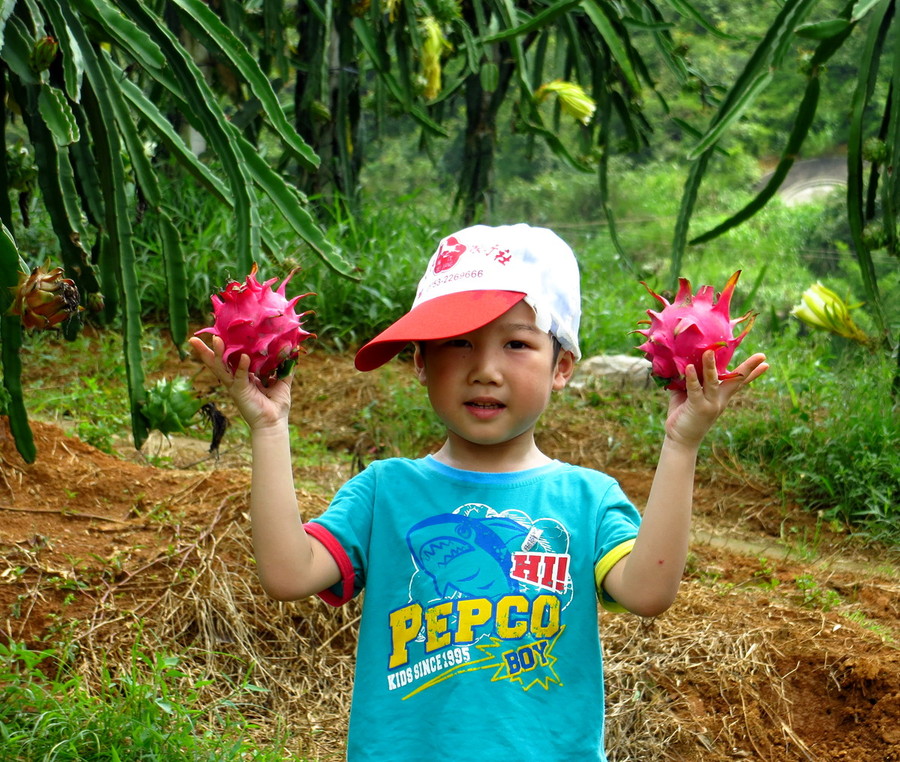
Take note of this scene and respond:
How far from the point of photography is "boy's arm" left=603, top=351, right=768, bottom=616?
135cm

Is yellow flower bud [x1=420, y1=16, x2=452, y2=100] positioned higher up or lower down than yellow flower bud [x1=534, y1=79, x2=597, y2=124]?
higher up

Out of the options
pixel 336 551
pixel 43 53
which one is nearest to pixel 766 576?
pixel 336 551

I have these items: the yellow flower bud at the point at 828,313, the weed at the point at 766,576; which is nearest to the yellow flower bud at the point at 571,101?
the yellow flower bud at the point at 828,313

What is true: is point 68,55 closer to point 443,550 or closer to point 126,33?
point 126,33

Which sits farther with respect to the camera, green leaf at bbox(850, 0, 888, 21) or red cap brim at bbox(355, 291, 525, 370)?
green leaf at bbox(850, 0, 888, 21)

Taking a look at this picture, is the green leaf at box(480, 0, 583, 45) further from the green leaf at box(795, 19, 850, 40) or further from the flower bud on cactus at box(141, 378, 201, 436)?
the flower bud on cactus at box(141, 378, 201, 436)

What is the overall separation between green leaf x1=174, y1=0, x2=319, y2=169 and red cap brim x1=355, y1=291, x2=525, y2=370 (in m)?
1.06

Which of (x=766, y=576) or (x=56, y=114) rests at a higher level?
(x=56, y=114)

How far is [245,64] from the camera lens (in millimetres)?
2582

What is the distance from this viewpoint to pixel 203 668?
2439 millimetres

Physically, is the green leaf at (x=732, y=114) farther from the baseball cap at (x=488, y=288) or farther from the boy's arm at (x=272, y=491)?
the boy's arm at (x=272, y=491)

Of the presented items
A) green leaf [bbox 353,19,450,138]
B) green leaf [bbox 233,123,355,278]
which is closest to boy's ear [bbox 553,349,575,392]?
green leaf [bbox 233,123,355,278]

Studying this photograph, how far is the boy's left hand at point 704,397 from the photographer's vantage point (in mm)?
1326

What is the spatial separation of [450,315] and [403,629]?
0.45 meters
